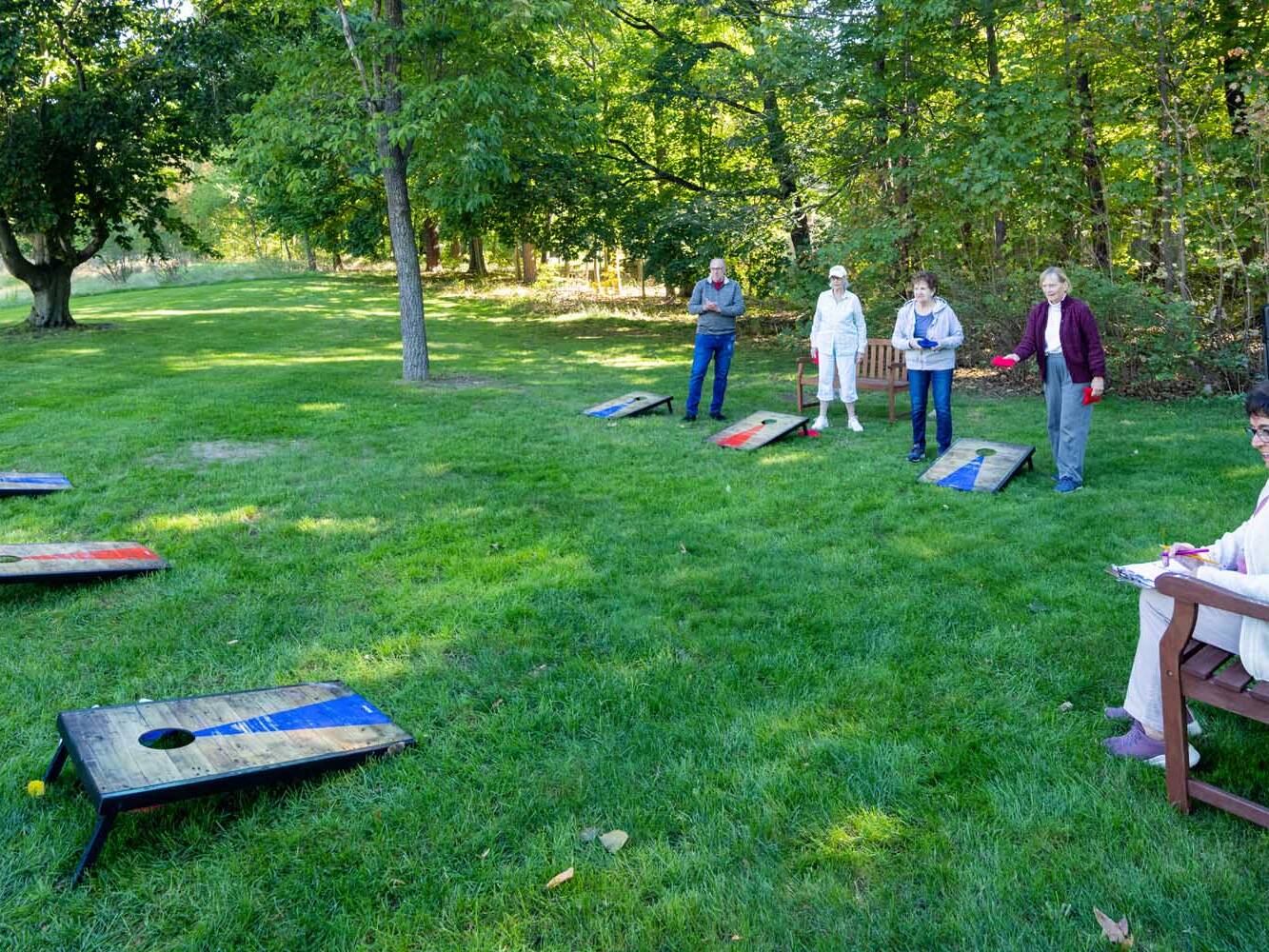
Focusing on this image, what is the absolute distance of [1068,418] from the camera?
748cm

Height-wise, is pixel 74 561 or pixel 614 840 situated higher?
pixel 74 561

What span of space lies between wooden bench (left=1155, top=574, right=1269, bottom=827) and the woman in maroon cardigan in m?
4.47

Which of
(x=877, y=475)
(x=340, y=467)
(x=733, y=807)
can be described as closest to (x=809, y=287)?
(x=877, y=475)

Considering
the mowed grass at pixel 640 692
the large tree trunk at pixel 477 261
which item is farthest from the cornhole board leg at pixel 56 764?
the large tree trunk at pixel 477 261

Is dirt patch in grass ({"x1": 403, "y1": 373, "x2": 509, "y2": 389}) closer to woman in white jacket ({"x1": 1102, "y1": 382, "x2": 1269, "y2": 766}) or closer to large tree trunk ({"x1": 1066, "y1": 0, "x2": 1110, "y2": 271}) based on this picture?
large tree trunk ({"x1": 1066, "y1": 0, "x2": 1110, "y2": 271})

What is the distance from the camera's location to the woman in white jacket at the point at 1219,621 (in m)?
2.98

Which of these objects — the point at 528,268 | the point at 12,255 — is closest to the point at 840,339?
the point at 12,255

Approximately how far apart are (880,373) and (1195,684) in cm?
890

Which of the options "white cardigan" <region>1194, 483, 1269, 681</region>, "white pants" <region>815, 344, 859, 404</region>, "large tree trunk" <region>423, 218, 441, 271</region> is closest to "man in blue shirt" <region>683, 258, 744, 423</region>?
"white pants" <region>815, 344, 859, 404</region>

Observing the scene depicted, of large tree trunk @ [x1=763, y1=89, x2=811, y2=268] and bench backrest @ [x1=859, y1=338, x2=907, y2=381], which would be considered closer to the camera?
bench backrest @ [x1=859, y1=338, x2=907, y2=381]

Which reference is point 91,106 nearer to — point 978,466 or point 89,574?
point 89,574

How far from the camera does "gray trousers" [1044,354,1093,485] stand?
741cm

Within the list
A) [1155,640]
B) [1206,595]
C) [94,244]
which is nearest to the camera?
[1206,595]

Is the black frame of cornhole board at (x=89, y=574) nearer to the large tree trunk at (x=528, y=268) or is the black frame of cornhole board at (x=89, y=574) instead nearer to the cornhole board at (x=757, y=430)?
the cornhole board at (x=757, y=430)
